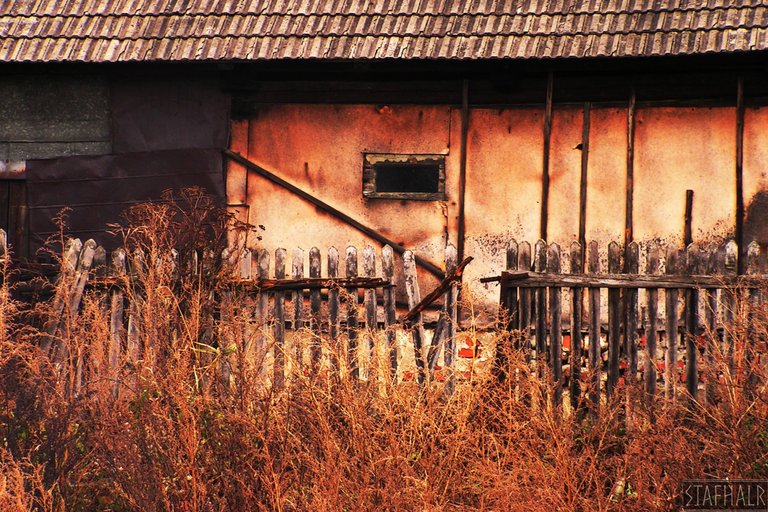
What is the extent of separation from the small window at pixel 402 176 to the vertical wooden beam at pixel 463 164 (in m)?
0.19

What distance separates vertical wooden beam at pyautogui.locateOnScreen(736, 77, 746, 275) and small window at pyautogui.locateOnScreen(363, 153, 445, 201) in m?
2.64

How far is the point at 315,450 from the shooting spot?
16.6 feet

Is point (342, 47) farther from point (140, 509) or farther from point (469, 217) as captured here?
point (140, 509)

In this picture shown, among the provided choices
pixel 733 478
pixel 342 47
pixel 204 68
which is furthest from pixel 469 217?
pixel 733 478

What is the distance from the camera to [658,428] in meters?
5.50

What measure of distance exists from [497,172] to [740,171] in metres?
2.15

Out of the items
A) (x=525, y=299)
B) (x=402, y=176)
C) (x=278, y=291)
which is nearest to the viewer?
(x=525, y=299)

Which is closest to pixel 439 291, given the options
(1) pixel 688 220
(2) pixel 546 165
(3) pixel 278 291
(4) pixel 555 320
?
(4) pixel 555 320

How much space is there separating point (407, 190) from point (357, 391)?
176 inches

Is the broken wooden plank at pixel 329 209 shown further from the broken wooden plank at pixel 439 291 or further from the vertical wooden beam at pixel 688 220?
the vertical wooden beam at pixel 688 220

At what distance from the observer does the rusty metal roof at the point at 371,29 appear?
8.76 meters

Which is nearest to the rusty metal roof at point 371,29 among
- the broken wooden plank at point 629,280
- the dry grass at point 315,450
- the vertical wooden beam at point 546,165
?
the vertical wooden beam at point 546,165

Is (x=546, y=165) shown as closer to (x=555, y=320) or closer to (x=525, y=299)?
(x=525, y=299)

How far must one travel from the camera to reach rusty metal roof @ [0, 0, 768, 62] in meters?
8.76
